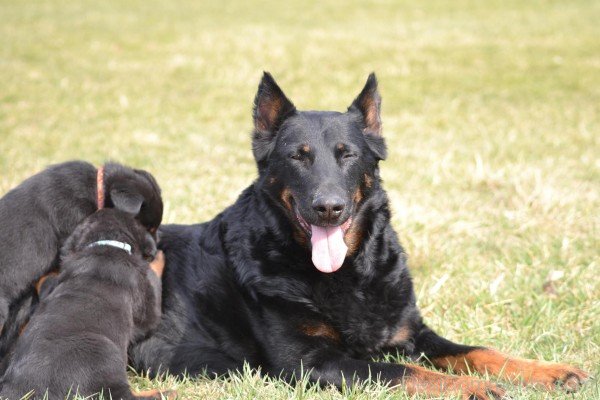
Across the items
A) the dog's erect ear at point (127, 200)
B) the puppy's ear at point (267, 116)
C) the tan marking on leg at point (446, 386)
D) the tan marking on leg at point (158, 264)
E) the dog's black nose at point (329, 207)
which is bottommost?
the tan marking on leg at point (446, 386)

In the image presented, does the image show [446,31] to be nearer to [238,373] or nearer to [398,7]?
[398,7]

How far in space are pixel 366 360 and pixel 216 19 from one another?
752 inches

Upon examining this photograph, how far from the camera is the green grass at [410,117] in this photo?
535 centimetres

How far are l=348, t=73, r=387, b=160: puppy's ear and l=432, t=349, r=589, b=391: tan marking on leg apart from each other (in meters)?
1.26

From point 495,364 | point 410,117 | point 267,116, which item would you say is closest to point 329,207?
point 267,116

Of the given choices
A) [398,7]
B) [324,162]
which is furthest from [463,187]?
[398,7]

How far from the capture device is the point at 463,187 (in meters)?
8.18

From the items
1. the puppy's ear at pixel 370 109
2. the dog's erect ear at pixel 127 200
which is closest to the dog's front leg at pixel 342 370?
the puppy's ear at pixel 370 109

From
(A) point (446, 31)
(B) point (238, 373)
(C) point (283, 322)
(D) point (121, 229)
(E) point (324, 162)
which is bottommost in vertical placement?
(B) point (238, 373)

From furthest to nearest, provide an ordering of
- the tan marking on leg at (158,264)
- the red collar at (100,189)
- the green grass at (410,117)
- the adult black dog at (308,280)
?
the green grass at (410,117) → the red collar at (100,189) → the tan marking on leg at (158,264) → the adult black dog at (308,280)

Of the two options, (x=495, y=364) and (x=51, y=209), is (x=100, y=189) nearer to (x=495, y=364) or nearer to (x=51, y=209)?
(x=51, y=209)

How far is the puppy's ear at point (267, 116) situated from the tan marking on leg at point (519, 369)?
1.63 meters

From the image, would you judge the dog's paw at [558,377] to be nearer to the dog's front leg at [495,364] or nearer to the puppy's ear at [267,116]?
the dog's front leg at [495,364]

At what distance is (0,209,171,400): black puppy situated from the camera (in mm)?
3604
